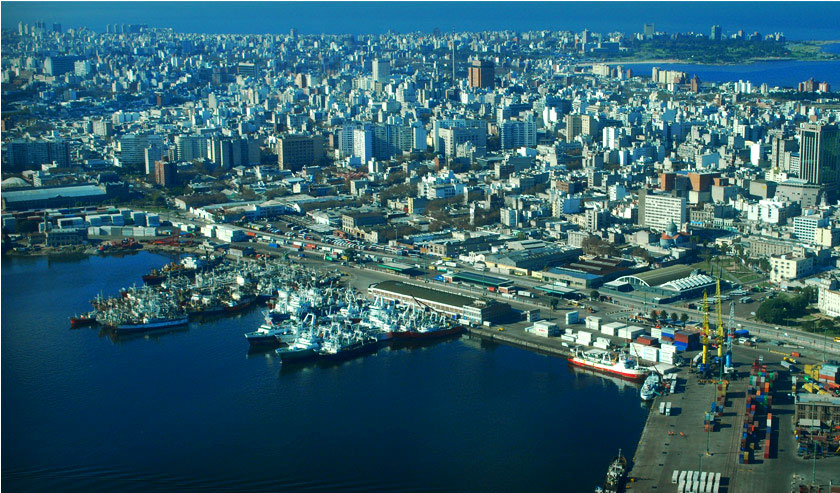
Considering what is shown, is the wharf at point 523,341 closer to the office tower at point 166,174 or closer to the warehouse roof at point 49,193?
the warehouse roof at point 49,193

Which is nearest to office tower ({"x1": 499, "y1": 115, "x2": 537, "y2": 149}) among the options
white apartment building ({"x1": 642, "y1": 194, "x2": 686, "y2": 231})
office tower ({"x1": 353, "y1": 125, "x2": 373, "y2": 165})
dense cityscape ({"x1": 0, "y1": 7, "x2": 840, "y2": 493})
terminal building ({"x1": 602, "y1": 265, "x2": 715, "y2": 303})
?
dense cityscape ({"x1": 0, "y1": 7, "x2": 840, "y2": 493})

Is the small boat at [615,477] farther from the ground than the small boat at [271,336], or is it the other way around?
the small boat at [271,336]

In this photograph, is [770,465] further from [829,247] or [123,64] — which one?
[123,64]

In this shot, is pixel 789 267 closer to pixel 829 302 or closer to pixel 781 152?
pixel 829 302

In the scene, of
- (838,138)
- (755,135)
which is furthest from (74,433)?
(755,135)

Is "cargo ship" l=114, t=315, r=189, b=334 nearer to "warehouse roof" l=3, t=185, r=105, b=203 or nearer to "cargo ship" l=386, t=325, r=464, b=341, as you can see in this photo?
"cargo ship" l=386, t=325, r=464, b=341

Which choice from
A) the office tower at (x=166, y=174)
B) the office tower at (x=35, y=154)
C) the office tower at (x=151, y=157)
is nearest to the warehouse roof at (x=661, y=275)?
the office tower at (x=166, y=174)
